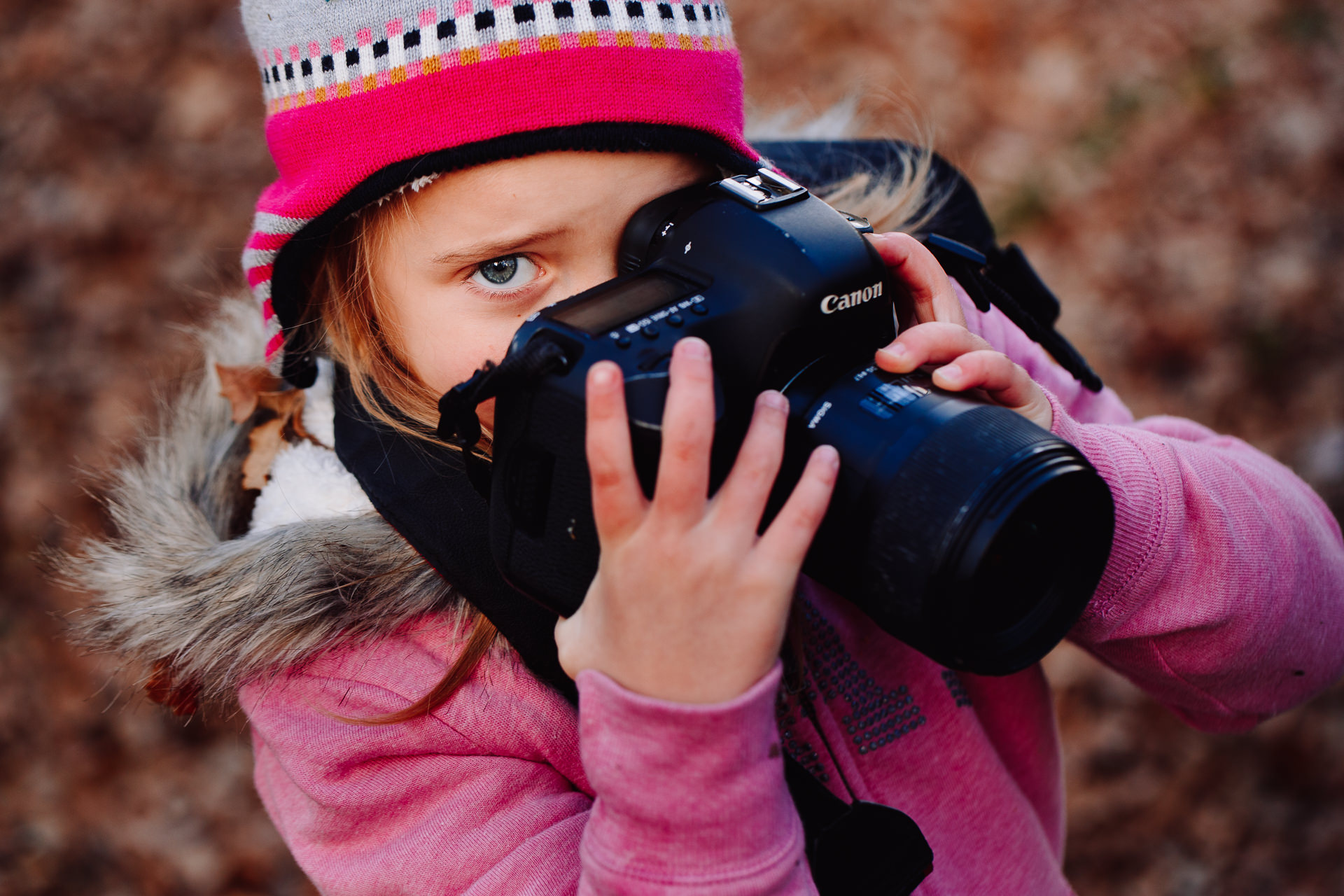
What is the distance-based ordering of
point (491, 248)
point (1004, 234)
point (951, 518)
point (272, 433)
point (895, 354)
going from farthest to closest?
point (1004, 234) → point (272, 433) → point (491, 248) → point (895, 354) → point (951, 518)

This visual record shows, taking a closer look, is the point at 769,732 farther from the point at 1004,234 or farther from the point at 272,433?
the point at 1004,234

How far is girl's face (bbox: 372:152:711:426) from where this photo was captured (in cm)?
84

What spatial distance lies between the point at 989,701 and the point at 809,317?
56 centimetres

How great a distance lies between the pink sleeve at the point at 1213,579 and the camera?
86 centimetres

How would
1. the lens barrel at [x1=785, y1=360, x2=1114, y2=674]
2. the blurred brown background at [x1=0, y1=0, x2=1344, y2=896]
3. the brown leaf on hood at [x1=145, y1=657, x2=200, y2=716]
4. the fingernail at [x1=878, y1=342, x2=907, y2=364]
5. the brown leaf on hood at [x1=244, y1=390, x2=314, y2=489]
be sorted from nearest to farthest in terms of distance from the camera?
the lens barrel at [x1=785, y1=360, x2=1114, y2=674] → the fingernail at [x1=878, y1=342, x2=907, y2=364] → the brown leaf on hood at [x1=145, y1=657, x2=200, y2=716] → the brown leaf on hood at [x1=244, y1=390, x2=314, y2=489] → the blurred brown background at [x1=0, y1=0, x2=1344, y2=896]

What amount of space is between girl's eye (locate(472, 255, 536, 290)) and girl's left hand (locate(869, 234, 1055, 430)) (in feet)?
1.01

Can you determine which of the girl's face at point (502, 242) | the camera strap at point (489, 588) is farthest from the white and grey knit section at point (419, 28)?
the camera strap at point (489, 588)

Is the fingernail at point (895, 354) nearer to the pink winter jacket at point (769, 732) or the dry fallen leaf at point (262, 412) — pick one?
the pink winter jacket at point (769, 732)

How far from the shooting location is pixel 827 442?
704 millimetres

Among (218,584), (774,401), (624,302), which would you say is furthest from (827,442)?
(218,584)

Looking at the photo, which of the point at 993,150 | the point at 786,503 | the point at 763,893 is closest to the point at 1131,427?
the point at 786,503

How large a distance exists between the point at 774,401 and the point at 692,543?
4.7 inches

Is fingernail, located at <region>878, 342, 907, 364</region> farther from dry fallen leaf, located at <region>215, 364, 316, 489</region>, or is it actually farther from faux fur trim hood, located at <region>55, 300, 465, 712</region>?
dry fallen leaf, located at <region>215, 364, 316, 489</region>

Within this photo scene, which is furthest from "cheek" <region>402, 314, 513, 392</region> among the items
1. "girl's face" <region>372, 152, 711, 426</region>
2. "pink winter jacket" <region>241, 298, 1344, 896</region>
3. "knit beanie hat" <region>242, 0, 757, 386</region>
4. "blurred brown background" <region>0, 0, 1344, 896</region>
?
"blurred brown background" <region>0, 0, 1344, 896</region>
